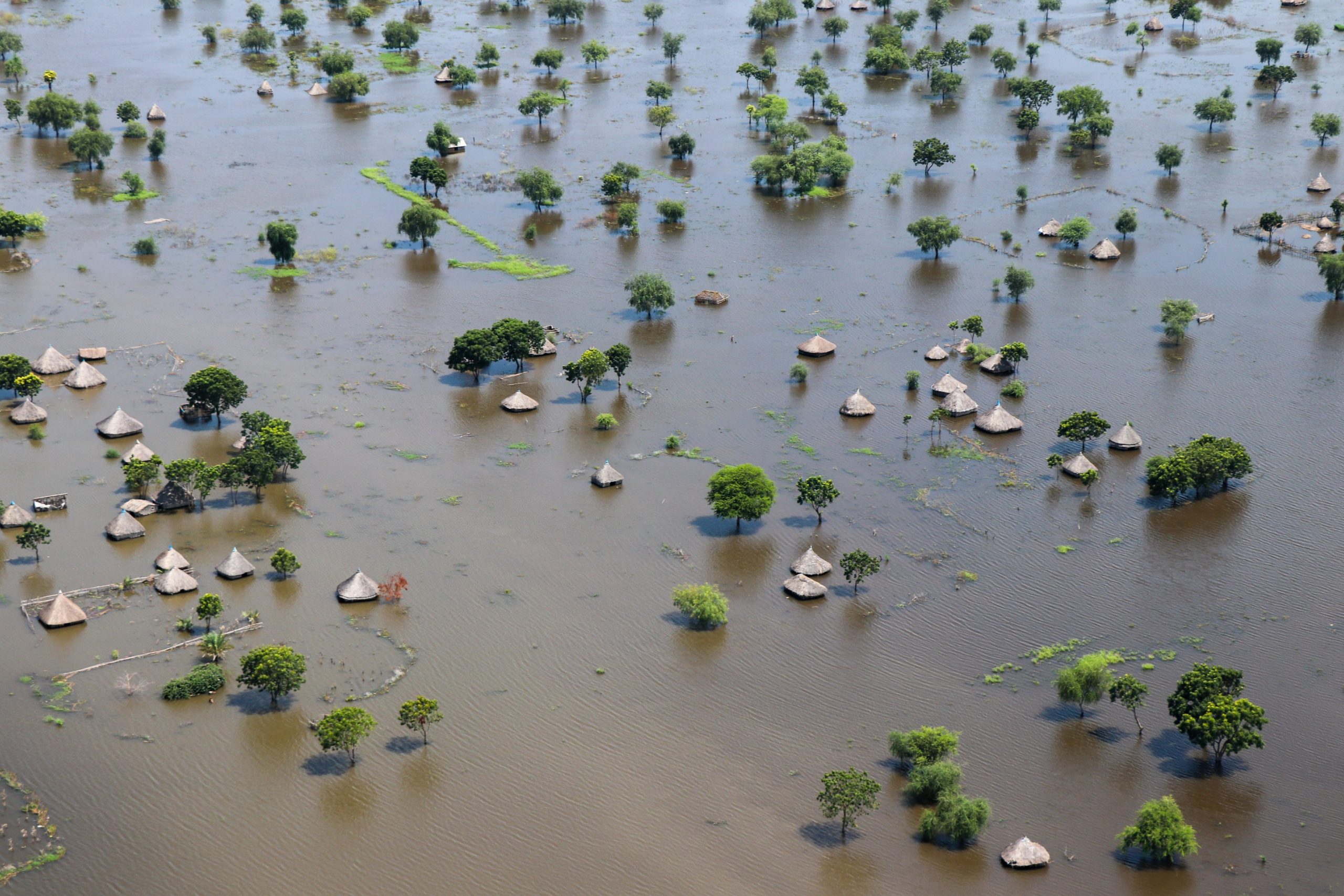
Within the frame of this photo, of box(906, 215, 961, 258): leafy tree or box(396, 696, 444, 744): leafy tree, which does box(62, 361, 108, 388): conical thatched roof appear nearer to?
box(396, 696, 444, 744): leafy tree

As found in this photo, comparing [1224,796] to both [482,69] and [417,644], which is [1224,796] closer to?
[417,644]

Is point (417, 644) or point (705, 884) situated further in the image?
point (417, 644)

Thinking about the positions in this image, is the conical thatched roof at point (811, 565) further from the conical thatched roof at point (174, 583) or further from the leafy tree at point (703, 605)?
the conical thatched roof at point (174, 583)

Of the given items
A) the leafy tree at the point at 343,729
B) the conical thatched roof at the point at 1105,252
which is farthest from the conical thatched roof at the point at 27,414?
the conical thatched roof at the point at 1105,252

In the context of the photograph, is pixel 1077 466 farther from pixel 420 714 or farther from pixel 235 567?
pixel 235 567

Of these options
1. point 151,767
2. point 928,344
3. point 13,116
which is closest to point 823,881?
point 151,767

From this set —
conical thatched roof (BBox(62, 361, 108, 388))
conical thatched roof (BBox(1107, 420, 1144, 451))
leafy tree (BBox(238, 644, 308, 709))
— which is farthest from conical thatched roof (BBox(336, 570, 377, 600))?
conical thatched roof (BBox(1107, 420, 1144, 451))
